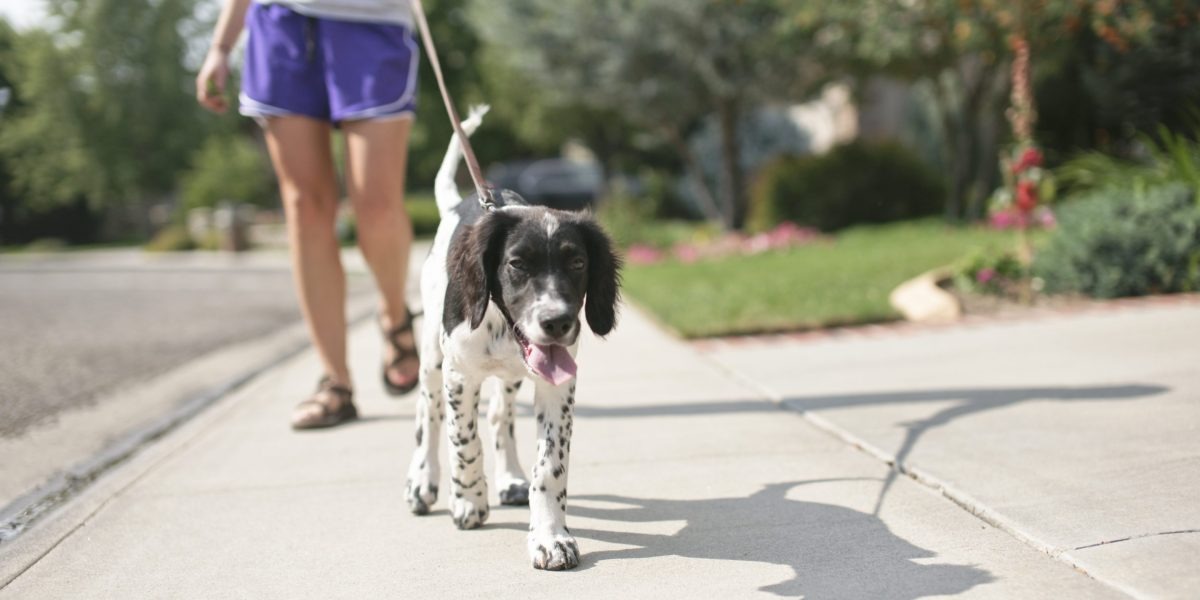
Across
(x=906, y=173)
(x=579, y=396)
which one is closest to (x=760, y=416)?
(x=579, y=396)

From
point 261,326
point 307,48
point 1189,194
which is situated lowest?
point 261,326

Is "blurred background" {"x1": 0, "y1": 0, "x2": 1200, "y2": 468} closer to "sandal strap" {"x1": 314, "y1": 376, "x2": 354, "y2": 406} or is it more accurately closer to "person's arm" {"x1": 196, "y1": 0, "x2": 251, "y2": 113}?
"sandal strap" {"x1": 314, "y1": 376, "x2": 354, "y2": 406}

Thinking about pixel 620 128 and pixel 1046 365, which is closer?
pixel 1046 365

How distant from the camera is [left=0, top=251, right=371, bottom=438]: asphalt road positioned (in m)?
5.66

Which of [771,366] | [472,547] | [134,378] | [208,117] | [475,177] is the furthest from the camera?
[208,117]

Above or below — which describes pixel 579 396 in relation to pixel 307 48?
below

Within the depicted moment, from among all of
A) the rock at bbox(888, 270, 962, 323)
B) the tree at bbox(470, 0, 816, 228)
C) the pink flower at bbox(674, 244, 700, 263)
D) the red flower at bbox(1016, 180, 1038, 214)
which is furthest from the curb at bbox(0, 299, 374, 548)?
the tree at bbox(470, 0, 816, 228)

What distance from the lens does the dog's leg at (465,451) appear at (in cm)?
306

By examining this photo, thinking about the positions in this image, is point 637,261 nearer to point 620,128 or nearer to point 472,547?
point 472,547

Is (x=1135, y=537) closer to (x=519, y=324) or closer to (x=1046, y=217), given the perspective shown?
(x=519, y=324)

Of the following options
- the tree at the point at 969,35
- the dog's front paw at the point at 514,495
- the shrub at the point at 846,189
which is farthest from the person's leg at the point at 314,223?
the shrub at the point at 846,189

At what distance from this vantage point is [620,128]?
29.1 meters

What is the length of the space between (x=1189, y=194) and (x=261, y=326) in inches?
293

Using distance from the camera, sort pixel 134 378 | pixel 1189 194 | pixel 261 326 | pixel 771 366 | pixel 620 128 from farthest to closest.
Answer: pixel 620 128, pixel 261 326, pixel 1189 194, pixel 134 378, pixel 771 366
